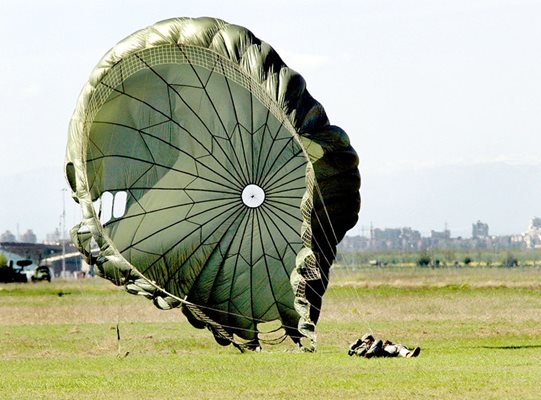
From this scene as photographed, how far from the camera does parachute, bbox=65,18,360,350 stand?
23.9 m

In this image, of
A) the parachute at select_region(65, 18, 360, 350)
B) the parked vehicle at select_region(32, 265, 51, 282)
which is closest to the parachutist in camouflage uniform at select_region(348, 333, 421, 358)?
the parachute at select_region(65, 18, 360, 350)

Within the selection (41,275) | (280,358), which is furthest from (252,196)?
(41,275)

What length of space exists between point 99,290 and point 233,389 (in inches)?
1830

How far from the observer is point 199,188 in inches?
1058

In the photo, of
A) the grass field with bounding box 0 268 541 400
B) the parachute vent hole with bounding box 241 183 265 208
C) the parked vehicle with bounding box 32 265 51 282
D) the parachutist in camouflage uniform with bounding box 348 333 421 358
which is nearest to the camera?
the grass field with bounding box 0 268 541 400

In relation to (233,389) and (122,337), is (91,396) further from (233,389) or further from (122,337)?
(122,337)

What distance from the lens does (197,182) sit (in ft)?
88.0

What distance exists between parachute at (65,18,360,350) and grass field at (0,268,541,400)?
48.9 inches

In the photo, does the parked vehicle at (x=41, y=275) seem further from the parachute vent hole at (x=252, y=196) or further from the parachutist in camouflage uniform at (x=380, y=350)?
the parachutist in camouflage uniform at (x=380, y=350)

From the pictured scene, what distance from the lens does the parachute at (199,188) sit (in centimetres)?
2389

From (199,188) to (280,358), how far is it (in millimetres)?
4551

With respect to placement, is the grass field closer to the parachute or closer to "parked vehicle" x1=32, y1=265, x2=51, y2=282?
the parachute

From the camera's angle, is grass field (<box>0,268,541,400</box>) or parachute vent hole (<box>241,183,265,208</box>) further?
parachute vent hole (<box>241,183,265,208</box>)

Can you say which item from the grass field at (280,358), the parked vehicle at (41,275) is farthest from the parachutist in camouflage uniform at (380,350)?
the parked vehicle at (41,275)
